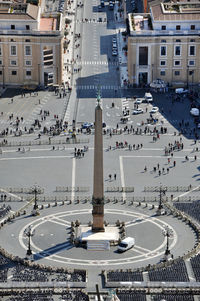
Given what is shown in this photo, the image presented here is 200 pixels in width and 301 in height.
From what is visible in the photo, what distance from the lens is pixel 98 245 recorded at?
159875 millimetres

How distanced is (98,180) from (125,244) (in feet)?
32.0

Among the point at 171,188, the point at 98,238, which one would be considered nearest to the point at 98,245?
the point at 98,238

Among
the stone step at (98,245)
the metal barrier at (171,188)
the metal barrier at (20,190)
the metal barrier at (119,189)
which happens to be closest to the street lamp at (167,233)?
the stone step at (98,245)

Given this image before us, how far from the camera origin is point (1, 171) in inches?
7653

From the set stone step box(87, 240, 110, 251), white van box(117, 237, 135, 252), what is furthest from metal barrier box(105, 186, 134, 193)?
white van box(117, 237, 135, 252)

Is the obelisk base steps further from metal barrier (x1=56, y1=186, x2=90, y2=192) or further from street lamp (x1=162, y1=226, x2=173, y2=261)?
metal barrier (x1=56, y1=186, x2=90, y2=192)

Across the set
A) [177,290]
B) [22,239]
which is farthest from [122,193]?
[177,290]

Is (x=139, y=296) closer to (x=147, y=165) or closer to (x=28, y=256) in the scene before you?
(x=28, y=256)

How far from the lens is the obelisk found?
15588 centimetres

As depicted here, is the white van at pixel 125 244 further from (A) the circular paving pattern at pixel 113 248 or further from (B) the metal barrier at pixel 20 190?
(B) the metal barrier at pixel 20 190

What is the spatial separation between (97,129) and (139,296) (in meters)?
26.2

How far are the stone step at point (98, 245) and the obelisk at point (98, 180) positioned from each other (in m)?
3.48

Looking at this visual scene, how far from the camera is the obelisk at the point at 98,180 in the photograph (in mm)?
155875

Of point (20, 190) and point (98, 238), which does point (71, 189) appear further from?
point (98, 238)
